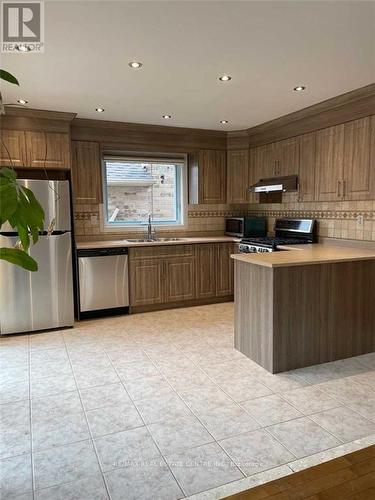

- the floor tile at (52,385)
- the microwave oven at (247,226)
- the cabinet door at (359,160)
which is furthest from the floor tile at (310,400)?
the microwave oven at (247,226)

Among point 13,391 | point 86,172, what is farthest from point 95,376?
point 86,172

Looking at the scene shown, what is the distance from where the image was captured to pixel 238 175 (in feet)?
17.3

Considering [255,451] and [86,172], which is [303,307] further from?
[86,172]

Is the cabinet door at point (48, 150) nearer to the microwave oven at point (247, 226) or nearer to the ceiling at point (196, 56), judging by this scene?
the ceiling at point (196, 56)

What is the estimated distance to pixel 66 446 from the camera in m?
2.03

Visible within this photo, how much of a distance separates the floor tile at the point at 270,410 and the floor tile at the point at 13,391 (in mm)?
1576

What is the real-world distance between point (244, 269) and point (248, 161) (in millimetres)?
2492

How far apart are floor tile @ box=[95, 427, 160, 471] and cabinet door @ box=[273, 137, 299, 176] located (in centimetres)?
338

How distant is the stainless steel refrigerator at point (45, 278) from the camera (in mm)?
3826

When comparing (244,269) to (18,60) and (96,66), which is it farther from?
(18,60)

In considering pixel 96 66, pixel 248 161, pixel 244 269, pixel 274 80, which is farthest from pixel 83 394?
pixel 248 161

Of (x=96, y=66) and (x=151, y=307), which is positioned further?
(x=151, y=307)

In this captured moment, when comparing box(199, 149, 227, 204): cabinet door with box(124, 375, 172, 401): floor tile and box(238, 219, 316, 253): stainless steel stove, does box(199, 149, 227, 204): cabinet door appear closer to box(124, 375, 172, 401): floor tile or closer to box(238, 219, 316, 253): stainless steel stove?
box(238, 219, 316, 253): stainless steel stove

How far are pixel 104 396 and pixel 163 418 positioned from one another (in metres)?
0.53
